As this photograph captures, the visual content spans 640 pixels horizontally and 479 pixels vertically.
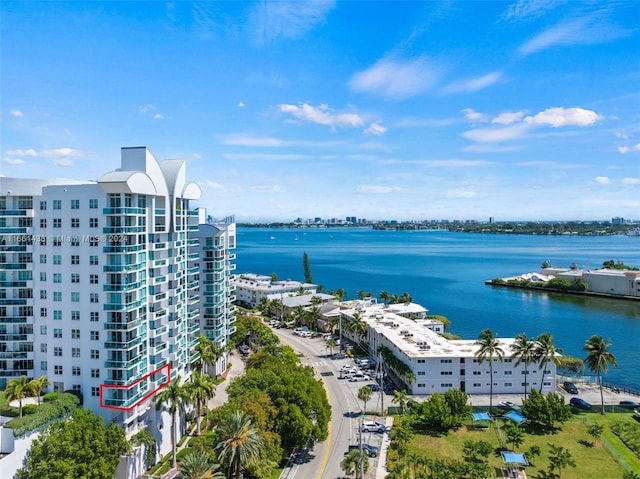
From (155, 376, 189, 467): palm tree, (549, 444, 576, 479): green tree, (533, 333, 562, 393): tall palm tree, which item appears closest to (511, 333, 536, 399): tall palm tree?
(533, 333, 562, 393): tall palm tree

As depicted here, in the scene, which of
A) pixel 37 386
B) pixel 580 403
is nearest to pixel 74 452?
pixel 37 386

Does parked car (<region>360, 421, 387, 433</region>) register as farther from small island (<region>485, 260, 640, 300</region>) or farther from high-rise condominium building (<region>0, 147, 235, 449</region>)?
small island (<region>485, 260, 640, 300</region>)

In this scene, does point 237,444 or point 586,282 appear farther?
point 586,282

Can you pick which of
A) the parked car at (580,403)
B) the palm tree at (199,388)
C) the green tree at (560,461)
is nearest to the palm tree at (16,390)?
the palm tree at (199,388)

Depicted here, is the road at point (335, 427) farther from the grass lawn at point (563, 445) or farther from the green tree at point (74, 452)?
the green tree at point (74, 452)

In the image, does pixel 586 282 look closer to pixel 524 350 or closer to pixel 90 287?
pixel 524 350
